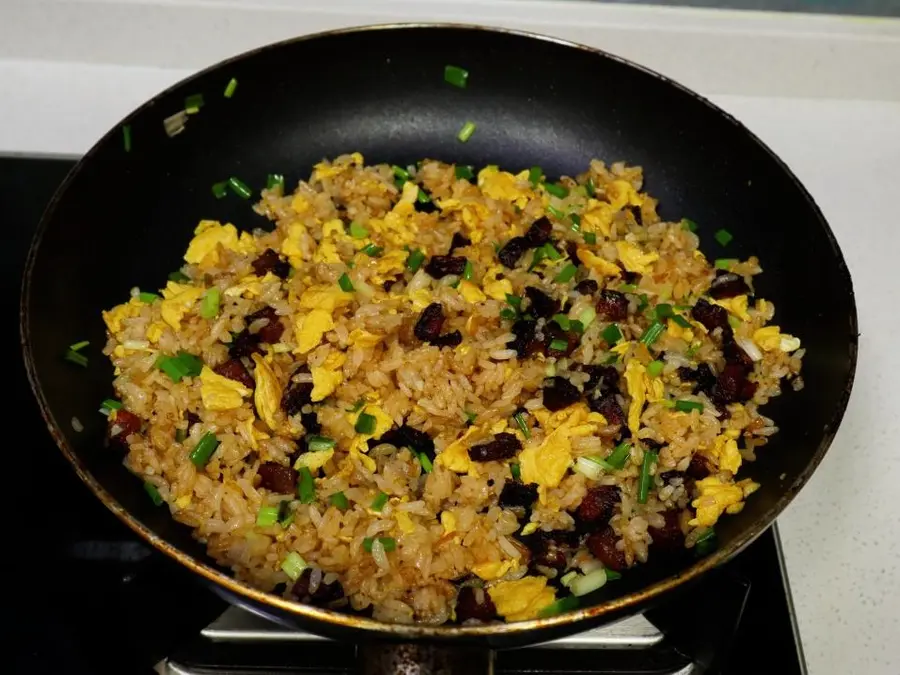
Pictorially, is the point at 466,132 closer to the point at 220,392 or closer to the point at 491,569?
the point at 220,392

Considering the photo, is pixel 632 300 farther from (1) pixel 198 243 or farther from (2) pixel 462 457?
(1) pixel 198 243

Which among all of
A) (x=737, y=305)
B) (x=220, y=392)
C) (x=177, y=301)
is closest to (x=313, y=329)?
(x=220, y=392)

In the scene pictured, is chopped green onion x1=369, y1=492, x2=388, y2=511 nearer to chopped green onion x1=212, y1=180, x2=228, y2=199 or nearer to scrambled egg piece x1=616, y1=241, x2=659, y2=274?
scrambled egg piece x1=616, y1=241, x2=659, y2=274

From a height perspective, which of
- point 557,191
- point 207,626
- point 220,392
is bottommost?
point 207,626

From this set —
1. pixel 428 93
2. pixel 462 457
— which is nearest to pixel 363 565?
pixel 462 457

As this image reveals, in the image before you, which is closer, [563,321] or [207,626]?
[207,626]

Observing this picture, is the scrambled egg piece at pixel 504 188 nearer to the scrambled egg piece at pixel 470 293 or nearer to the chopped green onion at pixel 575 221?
the chopped green onion at pixel 575 221

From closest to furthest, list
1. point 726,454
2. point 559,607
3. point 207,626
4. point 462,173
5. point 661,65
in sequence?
1. point 559,607
2. point 207,626
3. point 726,454
4. point 462,173
5. point 661,65

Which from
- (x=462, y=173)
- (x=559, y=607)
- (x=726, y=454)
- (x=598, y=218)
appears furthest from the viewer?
(x=462, y=173)
